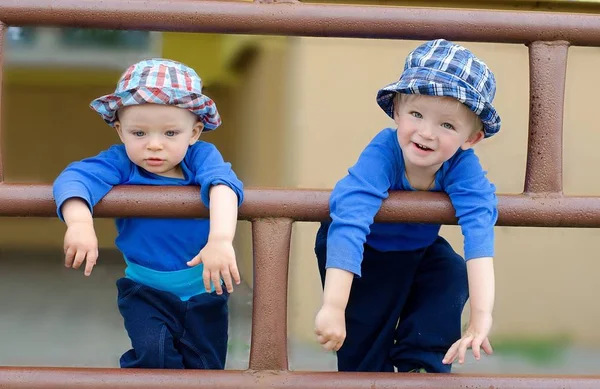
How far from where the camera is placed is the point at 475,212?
134 cm

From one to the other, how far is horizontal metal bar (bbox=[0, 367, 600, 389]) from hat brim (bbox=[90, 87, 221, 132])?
0.46 m

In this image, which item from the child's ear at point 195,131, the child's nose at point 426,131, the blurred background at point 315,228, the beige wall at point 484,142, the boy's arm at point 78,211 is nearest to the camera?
the boy's arm at point 78,211

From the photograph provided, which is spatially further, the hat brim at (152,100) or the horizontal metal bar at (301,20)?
the hat brim at (152,100)

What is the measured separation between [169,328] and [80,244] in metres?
0.40

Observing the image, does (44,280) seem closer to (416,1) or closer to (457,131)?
(416,1)

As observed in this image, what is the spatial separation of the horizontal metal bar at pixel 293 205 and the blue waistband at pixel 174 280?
1.13 feet

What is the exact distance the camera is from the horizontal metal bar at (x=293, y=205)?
4.26 feet

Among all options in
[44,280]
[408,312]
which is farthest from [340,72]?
[44,280]

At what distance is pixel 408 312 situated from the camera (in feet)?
5.58

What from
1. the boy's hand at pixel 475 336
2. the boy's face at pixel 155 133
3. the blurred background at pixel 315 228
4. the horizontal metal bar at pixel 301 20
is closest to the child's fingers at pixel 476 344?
the boy's hand at pixel 475 336

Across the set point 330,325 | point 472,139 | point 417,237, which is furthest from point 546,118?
point 330,325

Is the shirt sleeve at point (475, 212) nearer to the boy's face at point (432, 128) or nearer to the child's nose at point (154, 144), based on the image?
the boy's face at point (432, 128)

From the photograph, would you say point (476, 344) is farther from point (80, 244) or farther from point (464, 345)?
point (80, 244)

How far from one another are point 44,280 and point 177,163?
484 centimetres
